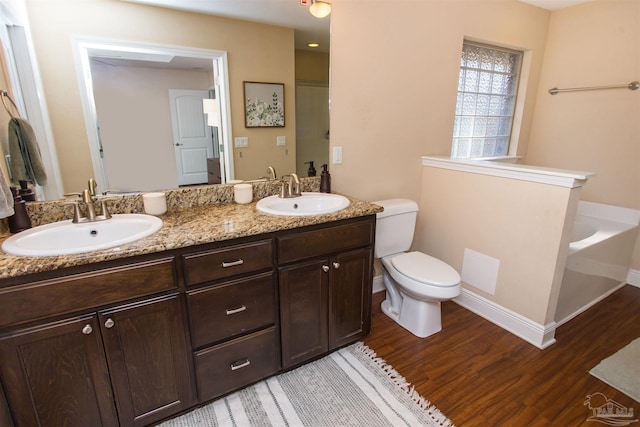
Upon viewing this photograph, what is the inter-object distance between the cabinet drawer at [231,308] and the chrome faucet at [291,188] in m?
0.57

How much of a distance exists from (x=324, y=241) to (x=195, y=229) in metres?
0.62

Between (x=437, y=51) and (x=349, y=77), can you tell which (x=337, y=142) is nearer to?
(x=349, y=77)

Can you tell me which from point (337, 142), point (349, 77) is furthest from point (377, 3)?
point (337, 142)

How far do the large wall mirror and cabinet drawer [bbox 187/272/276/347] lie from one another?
68cm

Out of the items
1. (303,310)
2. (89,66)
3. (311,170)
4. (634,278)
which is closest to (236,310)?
(303,310)

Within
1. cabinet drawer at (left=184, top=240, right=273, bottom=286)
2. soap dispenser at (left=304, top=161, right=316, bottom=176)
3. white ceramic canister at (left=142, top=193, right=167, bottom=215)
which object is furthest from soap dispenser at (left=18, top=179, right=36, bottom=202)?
soap dispenser at (left=304, top=161, right=316, bottom=176)

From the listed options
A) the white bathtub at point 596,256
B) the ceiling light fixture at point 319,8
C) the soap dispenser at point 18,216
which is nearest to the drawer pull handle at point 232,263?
the soap dispenser at point 18,216

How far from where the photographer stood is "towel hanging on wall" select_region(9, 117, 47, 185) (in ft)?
4.56

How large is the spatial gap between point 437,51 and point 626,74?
1578 millimetres

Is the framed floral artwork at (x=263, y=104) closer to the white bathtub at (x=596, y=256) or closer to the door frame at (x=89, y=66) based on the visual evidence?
the door frame at (x=89, y=66)

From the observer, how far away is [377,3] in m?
2.04

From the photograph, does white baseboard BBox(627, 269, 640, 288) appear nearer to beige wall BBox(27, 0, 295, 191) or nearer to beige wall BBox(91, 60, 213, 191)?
beige wall BBox(27, 0, 295, 191)

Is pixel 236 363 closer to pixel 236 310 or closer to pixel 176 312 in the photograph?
pixel 236 310

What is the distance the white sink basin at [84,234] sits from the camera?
123 cm
